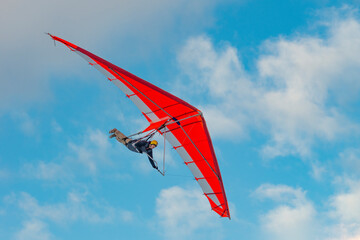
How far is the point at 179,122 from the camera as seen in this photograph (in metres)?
29.5

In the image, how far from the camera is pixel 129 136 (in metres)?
28.6

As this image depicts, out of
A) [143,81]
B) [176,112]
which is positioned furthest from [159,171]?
[143,81]

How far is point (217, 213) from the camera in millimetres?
31891

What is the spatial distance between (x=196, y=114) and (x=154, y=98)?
3075 millimetres

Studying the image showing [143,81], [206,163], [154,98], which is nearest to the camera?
[143,81]

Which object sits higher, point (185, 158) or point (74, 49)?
point (74, 49)

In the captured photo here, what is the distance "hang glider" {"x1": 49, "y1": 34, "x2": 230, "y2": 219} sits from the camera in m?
27.1

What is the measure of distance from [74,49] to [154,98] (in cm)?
581

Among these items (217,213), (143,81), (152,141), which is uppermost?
(143,81)

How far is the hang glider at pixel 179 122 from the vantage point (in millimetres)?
27141

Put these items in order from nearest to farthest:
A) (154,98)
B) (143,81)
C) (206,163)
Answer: (143,81)
(154,98)
(206,163)

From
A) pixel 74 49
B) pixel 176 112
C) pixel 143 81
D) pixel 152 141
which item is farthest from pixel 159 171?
pixel 74 49

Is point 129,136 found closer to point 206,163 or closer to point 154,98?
point 154,98

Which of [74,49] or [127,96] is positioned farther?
[127,96]
